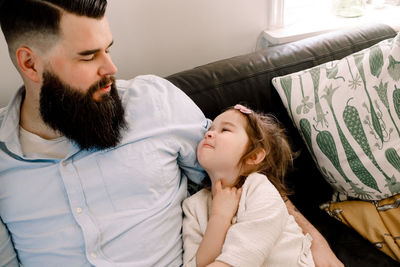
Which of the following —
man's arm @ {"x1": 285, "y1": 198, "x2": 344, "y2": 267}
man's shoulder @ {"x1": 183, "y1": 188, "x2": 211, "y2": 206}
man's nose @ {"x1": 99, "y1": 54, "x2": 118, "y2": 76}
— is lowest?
man's arm @ {"x1": 285, "y1": 198, "x2": 344, "y2": 267}

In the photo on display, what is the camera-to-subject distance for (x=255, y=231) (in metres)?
1.03

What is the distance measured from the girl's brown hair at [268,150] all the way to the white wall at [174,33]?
549 millimetres

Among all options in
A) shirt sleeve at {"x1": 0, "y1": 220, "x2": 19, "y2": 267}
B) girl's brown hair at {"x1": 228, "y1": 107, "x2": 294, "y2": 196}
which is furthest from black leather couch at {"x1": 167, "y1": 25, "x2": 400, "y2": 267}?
shirt sleeve at {"x1": 0, "y1": 220, "x2": 19, "y2": 267}

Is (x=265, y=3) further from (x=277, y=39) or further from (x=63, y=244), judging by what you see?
(x=63, y=244)

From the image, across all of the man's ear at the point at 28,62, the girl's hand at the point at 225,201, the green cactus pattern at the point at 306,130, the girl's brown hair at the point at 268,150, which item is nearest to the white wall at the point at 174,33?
the man's ear at the point at 28,62

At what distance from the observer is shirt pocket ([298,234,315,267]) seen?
3.59 feet

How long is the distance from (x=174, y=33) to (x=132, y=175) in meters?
0.84

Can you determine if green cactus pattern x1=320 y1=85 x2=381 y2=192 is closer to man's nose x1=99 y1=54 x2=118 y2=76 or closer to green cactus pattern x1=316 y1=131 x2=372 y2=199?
green cactus pattern x1=316 y1=131 x2=372 y2=199

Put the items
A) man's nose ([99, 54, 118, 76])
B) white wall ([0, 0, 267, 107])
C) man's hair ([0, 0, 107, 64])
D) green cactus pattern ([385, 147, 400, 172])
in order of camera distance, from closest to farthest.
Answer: man's hair ([0, 0, 107, 64]) < man's nose ([99, 54, 118, 76]) < green cactus pattern ([385, 147, 400, 172]) < white wall ([0, 0, 267, 107])

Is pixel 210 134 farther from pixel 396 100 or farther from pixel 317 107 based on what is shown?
pixel 396 100

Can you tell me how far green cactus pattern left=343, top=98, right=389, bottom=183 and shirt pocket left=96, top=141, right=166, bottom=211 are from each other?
2.43ft

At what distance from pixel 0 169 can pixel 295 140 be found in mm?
1118

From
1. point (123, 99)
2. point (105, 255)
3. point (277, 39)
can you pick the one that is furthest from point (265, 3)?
point (105, 255)

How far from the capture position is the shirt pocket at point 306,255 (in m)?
1.09
